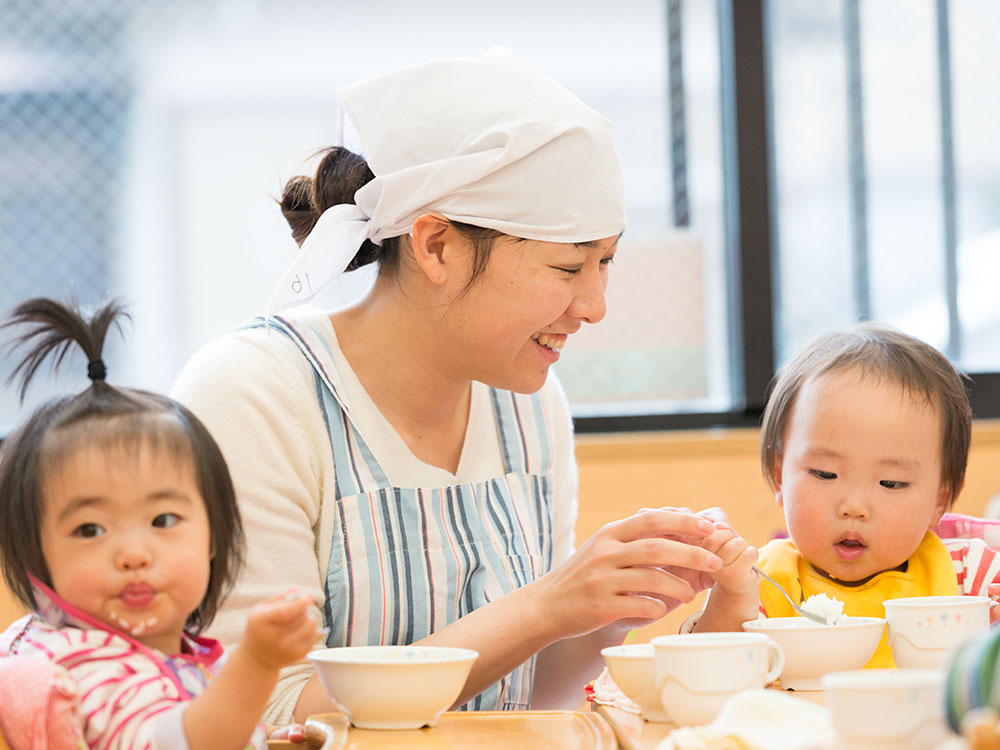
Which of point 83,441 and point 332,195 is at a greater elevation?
point 332,195

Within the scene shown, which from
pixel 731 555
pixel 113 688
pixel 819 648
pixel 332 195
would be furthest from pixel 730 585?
pixel 332 195

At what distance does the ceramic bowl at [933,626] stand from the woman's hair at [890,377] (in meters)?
0.39

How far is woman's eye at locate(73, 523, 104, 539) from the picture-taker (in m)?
0.97

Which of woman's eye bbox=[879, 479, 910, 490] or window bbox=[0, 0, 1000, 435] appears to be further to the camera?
window bbox=[0, 0, 1000, 435]

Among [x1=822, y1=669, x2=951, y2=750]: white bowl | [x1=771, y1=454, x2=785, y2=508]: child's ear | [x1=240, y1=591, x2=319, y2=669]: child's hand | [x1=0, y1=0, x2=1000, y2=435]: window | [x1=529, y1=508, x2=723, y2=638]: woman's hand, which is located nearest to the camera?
[x1=822, y1=669, x2=951, y2=750]: white bowl

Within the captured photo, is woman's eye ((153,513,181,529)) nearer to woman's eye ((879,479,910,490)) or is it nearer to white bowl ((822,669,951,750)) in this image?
white bowl ((822,669,951,750))

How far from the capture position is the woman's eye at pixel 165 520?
39.4 inches

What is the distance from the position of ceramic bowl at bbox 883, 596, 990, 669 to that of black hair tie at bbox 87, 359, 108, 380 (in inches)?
30.8

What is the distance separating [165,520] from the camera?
1.00 meters

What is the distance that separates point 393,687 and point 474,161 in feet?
2.26

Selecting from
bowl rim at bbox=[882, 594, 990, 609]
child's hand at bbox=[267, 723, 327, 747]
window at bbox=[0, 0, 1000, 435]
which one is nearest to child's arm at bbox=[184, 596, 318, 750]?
child's hand at bbox=[267, 723, 327, 747]

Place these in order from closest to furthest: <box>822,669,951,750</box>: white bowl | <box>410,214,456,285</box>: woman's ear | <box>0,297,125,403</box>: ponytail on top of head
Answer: <box>822,669,951,750</box>: white bowl, <box>0,297,125,403</box>: ponytail on top of head, <box>410,214,456,285</box>: woman's ear

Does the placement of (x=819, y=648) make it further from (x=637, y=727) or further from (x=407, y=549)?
(x=407, y=549)

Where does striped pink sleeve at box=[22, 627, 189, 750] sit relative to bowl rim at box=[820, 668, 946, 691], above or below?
below
